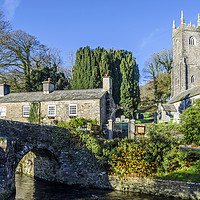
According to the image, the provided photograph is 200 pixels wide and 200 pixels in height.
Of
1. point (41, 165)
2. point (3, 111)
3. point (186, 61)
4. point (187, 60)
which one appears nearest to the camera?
point (41, 165)

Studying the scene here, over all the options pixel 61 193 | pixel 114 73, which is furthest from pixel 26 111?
pixel 114 73

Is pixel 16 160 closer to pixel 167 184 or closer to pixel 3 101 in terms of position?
pixel 167 184

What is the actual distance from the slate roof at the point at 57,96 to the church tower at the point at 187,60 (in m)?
26.9

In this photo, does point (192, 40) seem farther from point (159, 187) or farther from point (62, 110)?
point (159, 187)

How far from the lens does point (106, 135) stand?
2139cm

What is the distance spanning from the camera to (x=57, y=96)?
24.5m

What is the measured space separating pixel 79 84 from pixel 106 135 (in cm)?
1628

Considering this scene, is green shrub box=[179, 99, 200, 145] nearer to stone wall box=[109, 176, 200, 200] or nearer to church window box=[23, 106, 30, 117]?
stone wall box=[109, 176, 200, 200]

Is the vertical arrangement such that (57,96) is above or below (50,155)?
above

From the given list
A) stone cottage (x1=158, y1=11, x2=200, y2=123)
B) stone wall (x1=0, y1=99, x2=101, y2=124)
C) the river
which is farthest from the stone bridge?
stone cottage (x1=158, y1=11, x2=200, y2=123)

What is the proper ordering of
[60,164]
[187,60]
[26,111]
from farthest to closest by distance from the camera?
1. [187,60]
2. [26,111]
3. [60,164]

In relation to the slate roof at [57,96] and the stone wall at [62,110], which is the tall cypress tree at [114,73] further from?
the stone wall at [62,110]

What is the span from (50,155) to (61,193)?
2958 millimetres

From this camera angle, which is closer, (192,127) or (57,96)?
(192,127)
